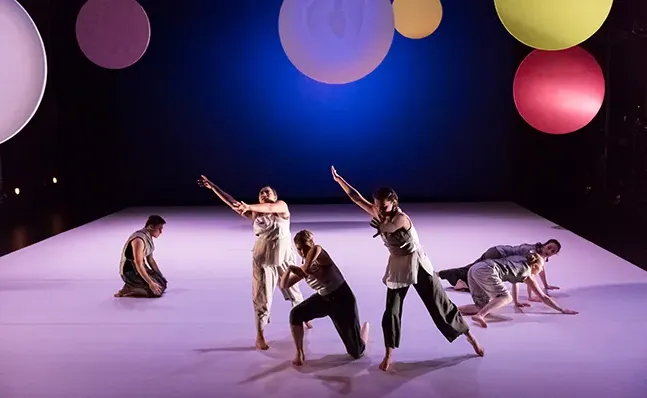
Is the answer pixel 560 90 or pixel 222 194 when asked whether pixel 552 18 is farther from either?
pixel 560 90

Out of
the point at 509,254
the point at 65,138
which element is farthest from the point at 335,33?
the point at 65,138

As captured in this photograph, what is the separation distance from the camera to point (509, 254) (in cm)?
554

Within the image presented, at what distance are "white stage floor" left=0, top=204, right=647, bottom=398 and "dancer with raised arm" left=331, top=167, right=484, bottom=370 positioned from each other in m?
0.21

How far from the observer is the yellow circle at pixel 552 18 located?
4.42 metres

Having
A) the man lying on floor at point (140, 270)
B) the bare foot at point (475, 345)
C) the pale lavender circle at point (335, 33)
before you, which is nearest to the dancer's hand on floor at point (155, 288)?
the man lying on floor at point (140, 270)

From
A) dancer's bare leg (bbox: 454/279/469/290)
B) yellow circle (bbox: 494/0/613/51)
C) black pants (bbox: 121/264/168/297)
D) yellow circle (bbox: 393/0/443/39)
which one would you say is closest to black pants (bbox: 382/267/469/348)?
yellow circle (bbox: 494/0/613/51)

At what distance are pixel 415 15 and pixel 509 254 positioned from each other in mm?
3996

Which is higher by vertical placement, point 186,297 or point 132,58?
point 132,58

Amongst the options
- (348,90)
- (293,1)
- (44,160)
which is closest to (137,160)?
(44,160)

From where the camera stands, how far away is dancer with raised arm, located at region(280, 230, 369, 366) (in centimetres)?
414

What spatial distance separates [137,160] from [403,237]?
9391mm

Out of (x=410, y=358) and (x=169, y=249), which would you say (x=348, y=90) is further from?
(x=410, y=358)

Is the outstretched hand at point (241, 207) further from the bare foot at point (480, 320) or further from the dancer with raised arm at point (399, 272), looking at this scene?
the bare foot at point (480, 320)

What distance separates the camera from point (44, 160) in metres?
11.8
